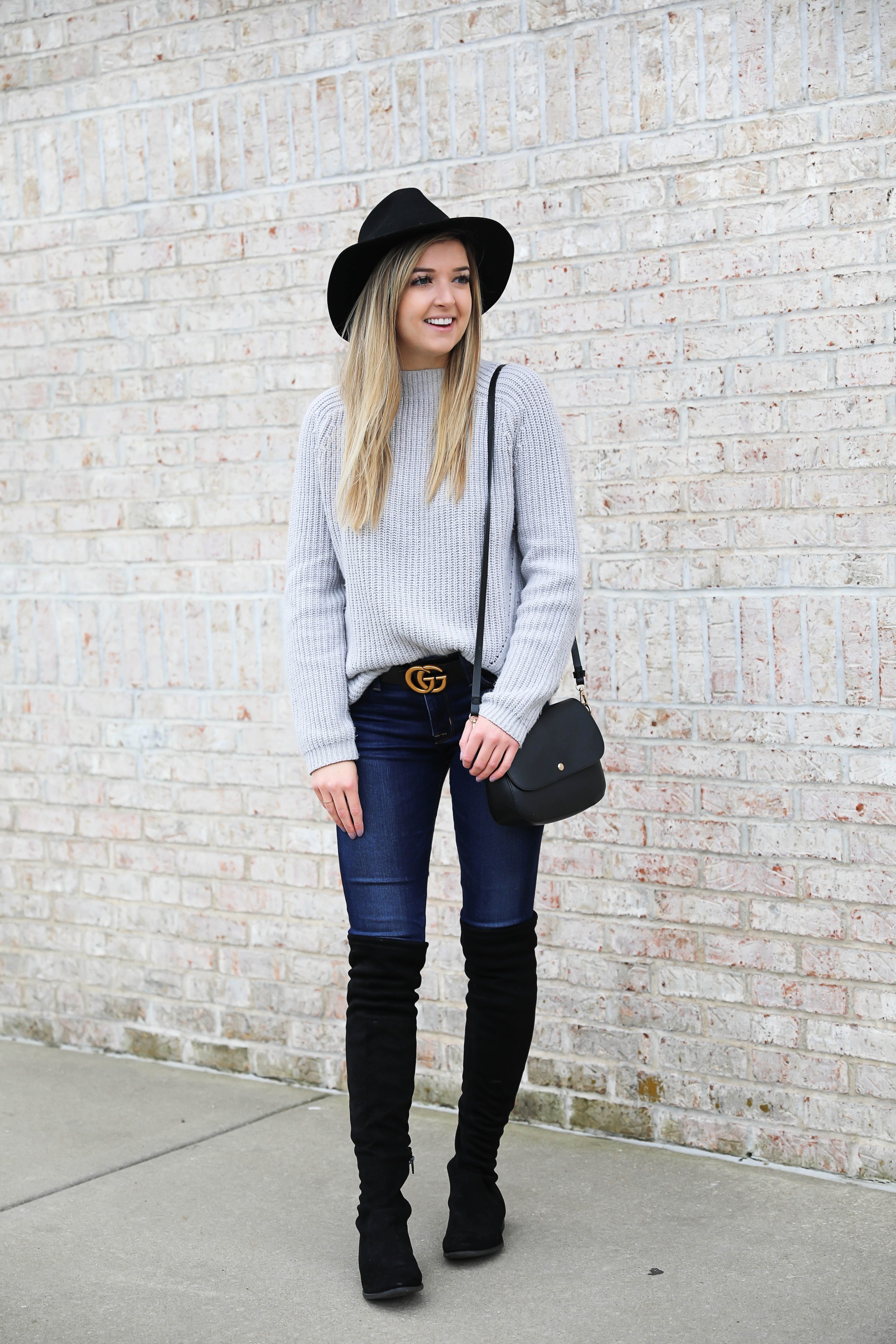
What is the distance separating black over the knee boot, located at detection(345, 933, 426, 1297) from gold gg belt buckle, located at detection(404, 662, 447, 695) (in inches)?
18.3

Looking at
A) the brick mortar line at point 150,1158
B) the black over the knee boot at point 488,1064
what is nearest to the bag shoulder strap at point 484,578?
the black over the knee boot at point 488,1064

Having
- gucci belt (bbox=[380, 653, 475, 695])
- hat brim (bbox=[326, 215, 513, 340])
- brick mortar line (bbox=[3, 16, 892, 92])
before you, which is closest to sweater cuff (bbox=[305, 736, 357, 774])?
gucci belt (bbox=[380, 653, 475, 695])

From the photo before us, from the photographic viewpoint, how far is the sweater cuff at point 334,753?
2672 mm

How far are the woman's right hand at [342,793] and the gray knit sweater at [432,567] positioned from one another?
0.05 ft

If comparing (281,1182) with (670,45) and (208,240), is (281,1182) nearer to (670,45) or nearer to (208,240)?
(208,240)

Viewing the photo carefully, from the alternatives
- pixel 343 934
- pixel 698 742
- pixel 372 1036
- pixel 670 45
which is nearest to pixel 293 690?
pixel 372 1036

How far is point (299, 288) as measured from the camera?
12.4 ft

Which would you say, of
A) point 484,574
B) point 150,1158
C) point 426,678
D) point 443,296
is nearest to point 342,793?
point 426,678

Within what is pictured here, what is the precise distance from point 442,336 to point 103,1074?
240cm

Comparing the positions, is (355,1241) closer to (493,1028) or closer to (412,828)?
(493,1028)

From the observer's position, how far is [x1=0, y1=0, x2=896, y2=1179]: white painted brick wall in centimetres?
311

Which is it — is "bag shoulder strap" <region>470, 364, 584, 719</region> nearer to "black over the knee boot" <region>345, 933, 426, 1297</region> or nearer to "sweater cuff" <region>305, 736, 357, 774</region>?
"sweater cuff" <region>305, 736, 357, 774</region>

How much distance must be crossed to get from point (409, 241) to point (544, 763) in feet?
3.20

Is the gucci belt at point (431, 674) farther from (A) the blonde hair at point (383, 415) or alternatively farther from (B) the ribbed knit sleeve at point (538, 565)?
(A) the blonde hair at point (383, 415)
